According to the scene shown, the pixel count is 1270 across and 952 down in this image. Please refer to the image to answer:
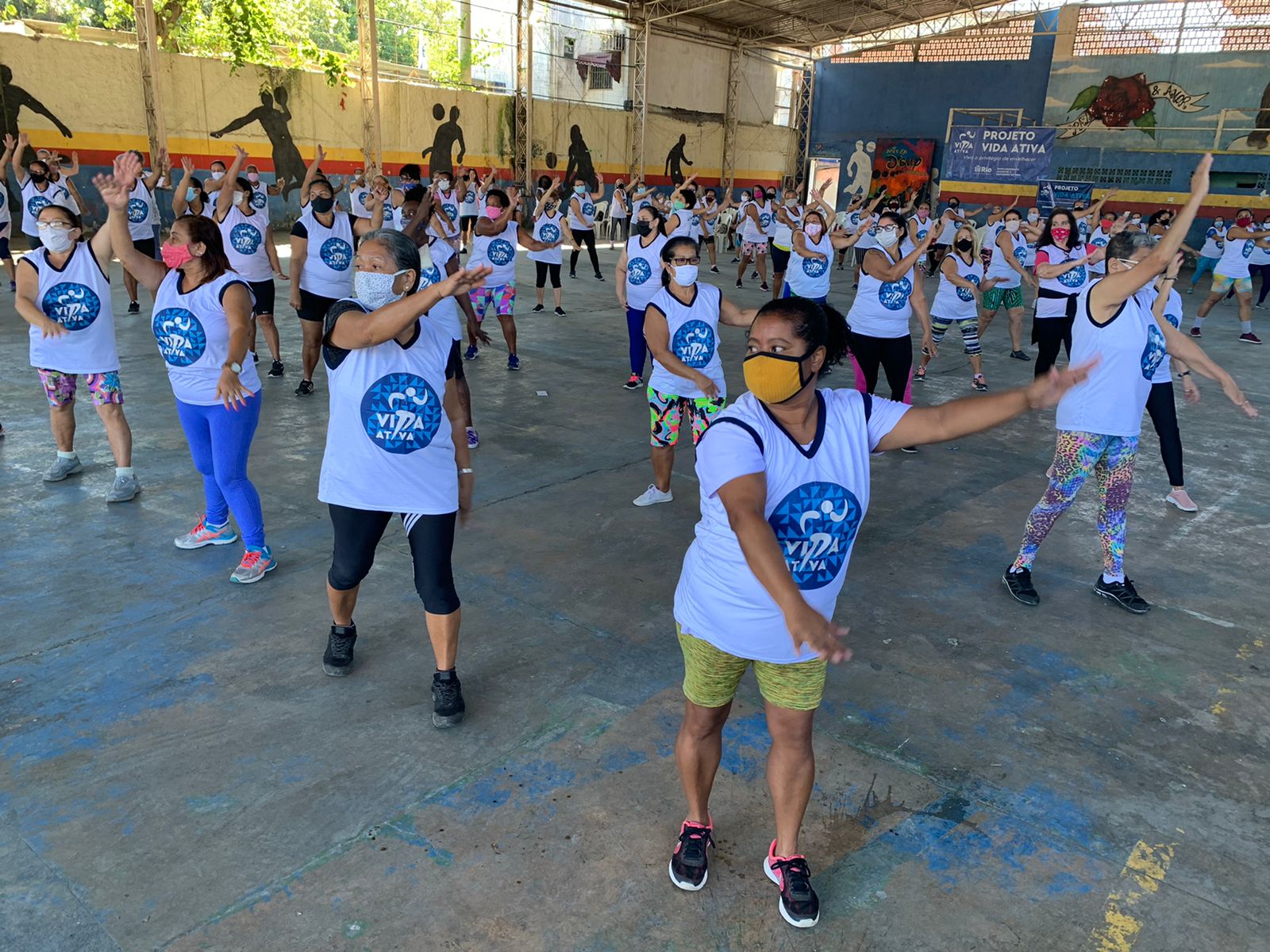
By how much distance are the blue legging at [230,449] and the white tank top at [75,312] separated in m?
1.35

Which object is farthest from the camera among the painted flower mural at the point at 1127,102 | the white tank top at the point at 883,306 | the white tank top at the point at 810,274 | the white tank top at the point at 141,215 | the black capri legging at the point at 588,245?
the painted flower mural at the point at 1127,102

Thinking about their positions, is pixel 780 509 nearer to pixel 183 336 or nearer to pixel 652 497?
pixel 183 336

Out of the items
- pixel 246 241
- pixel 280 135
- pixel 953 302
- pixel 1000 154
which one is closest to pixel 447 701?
pixel 246 241

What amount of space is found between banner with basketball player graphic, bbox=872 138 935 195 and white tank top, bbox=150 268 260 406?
27581mm

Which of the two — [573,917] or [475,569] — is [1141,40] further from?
[573,917]

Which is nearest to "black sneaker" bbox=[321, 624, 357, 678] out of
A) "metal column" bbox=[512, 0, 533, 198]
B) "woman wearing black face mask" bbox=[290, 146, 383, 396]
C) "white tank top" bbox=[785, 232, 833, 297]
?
"woman wearing black face mask" bbox=[290, 146, 383, 396]

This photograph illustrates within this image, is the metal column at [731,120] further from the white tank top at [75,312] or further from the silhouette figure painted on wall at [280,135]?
the white tank top at [75,312]

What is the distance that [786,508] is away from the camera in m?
2.20

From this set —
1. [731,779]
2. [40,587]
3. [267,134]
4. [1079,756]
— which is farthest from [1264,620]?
[267,134]

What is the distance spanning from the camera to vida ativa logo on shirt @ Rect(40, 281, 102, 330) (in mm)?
5160

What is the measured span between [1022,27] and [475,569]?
29441mm

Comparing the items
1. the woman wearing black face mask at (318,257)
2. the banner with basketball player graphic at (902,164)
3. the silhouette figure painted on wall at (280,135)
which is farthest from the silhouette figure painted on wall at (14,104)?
the banner with basketball player graphic at (902,164)

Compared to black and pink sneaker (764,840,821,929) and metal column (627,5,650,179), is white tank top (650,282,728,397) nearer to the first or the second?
black and pink sneaker (764,840,821,929)

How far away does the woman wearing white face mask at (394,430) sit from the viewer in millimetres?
3070
